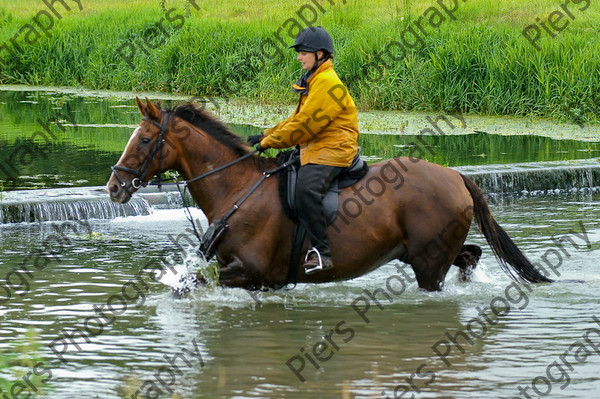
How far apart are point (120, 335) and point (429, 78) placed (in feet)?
42.5

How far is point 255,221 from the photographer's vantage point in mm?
7230

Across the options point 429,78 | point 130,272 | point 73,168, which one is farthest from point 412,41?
point 130,272

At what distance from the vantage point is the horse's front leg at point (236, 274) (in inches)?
283

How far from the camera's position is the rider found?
702cm

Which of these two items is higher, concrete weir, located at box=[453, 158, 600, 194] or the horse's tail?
the horse's tail

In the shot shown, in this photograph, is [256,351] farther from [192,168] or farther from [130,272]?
[130,272]

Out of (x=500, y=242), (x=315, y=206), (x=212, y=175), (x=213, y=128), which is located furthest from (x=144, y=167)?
(x=500, y=242)

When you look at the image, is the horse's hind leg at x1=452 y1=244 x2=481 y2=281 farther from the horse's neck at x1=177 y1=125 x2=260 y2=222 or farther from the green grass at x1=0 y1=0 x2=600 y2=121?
the green grass at x1=0 y1=0 x2=600 y2=121

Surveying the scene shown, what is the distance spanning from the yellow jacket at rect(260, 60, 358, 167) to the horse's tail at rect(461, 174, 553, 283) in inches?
40.7

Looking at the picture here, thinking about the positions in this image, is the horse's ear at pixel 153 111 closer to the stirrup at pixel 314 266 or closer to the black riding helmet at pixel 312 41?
the black riding helmet at pixel 312 41

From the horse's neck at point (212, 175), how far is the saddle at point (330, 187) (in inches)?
9.9

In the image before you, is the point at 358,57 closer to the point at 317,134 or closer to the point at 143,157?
the point at 317,134

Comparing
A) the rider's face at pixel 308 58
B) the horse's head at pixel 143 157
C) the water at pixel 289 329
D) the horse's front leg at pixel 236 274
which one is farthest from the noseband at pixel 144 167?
the rider's face at pixel 308 58

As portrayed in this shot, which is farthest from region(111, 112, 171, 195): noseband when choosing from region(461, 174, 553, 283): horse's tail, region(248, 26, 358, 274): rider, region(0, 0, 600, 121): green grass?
region(0, 0, 600, 121): green grass
